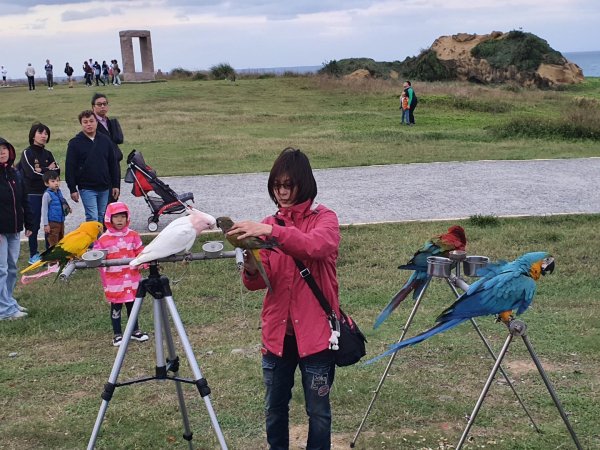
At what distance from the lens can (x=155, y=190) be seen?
364 inches

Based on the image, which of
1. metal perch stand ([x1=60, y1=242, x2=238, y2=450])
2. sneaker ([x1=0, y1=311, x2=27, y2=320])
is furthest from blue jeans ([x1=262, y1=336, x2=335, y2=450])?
sneaker ([x1=0, y1=311, x2=27, y2=320])

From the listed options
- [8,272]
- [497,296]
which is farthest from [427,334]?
[8,272]

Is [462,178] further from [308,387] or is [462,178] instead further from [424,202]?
[308,387]

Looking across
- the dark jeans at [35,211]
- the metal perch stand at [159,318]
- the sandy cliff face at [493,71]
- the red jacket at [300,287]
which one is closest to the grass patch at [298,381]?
the dark jeans at [35,211]

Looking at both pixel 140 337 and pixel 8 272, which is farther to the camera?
pixel 8 272

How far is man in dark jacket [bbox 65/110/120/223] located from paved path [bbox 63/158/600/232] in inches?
62.5

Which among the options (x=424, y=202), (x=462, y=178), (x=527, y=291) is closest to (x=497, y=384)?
(x=527, y=291)

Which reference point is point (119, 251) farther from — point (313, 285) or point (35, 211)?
point (35, 211)

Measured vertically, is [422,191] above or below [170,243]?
below

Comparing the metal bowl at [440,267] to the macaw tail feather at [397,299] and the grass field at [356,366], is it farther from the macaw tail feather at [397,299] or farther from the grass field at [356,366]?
the grass field at [356,366]

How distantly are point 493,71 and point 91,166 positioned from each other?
3387cm

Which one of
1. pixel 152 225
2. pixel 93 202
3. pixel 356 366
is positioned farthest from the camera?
pixel 152 225

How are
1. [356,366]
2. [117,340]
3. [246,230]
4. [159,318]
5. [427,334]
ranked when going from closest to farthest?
1. [246,230]
2. [427,334]
3. [159,318]
4. [356,366]
5. [117,340]

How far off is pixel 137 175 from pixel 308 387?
21.3 feet
